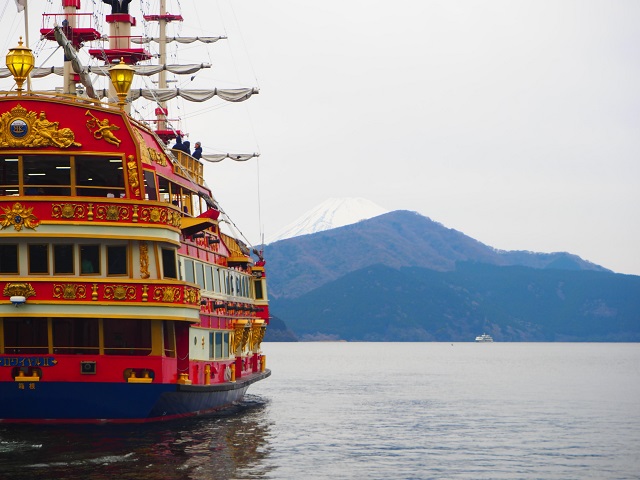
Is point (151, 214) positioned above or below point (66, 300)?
above

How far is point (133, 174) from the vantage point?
37156mm

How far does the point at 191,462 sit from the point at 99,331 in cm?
602

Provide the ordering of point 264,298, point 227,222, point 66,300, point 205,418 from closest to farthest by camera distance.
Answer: point 66,300 < point 205,418 < point 227,222 < point 264,298

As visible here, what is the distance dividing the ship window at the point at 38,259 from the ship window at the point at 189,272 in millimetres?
5655

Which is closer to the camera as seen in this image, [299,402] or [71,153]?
[71,153]

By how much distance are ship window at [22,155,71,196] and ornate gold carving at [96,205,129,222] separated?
150 centimetres

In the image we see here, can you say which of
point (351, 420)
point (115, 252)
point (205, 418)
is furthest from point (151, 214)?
point (351, 420)

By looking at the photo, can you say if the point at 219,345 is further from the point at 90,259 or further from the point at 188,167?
the point at 90,259

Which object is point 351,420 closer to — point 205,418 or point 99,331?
point 205,418

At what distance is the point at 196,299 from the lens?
38.4m

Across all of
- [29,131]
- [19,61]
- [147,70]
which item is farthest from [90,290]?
[147,70]

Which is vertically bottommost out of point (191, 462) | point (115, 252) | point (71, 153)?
point (191, 462)

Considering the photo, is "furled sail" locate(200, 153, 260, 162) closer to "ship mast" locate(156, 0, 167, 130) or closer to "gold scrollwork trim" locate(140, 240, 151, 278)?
"ship mast" locate(156, 0, 167, 130)

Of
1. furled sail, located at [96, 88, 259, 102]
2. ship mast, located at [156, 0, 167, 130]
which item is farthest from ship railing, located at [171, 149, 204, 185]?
ship mast, located at [156, 0, 167, 130]
